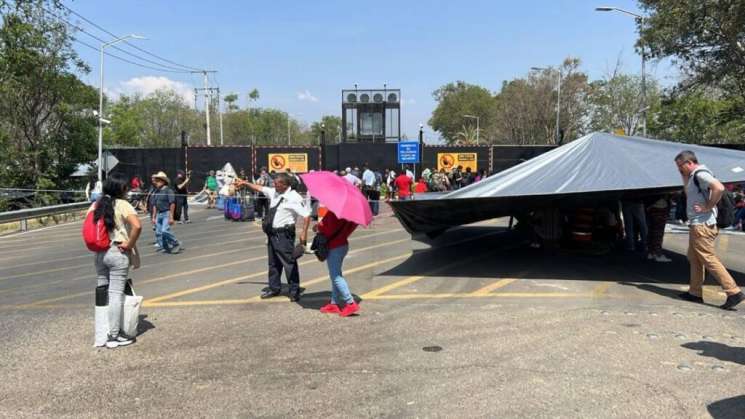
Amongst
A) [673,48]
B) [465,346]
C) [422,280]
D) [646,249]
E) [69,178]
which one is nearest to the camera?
[465,346]

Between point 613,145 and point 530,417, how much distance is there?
22.9 ft

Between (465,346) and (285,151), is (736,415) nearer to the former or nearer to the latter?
(465,346)

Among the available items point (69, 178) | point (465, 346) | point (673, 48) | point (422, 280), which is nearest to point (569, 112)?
point (673, 48)

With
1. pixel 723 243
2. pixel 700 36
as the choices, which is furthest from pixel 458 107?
pixel 723 243

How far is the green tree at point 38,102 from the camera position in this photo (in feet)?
79.3

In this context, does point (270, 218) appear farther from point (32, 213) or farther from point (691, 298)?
point (32, 213)

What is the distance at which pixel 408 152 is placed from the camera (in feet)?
86.9

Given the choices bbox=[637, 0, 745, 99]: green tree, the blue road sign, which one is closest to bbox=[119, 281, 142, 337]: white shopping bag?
bbox=[637, 0, 745, 99]: green tree

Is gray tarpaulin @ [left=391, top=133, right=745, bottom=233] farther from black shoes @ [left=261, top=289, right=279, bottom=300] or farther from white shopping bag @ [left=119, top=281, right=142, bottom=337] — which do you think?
white shopping bag @ [left=119, top=281, right=142, bottom=337]

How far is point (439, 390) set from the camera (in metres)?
4.29

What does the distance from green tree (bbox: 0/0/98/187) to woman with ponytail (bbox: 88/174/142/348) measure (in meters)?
22.7

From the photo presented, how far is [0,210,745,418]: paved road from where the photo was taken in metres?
4.10

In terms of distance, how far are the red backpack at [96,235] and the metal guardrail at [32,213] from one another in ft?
43.8

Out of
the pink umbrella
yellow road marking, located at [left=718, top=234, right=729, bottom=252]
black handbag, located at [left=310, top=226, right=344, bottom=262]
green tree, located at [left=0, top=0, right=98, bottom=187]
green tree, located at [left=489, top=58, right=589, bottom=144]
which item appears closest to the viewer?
the pink umbrella
